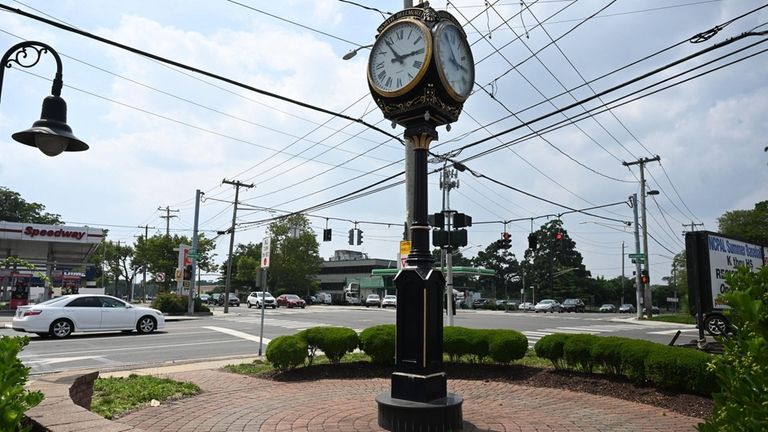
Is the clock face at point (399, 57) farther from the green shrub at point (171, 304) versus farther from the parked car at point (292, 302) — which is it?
the parked car at point (292, 302)

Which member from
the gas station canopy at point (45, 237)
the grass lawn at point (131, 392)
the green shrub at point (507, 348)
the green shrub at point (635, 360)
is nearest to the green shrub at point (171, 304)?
the gas station canopy at point (45, 237)

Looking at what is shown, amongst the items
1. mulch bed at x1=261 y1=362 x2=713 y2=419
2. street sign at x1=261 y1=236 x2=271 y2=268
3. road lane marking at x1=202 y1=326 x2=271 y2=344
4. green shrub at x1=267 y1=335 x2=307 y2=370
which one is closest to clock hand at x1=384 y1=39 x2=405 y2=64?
green shrub at x1=267 y1=335 x2=307 y2=370

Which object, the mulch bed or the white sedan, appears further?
the white sedan

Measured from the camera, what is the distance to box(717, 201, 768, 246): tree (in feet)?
192

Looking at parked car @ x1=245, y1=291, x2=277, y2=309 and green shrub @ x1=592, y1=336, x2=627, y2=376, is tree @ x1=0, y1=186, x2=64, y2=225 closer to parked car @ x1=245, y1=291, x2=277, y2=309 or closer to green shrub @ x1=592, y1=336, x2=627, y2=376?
parked car @ x1=245, y1=291, x2=277, y2=309

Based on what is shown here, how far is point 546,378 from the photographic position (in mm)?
9406

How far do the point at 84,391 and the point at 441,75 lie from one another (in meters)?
5.76

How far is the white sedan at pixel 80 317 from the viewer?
1758cm

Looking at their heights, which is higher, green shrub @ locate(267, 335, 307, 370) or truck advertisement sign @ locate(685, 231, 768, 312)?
truck advertisement sign @ locate(685, 231, 768, 312)

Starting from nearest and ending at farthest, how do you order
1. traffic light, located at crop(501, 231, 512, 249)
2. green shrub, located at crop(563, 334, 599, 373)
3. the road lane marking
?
green shrub, located at crop(563, 334, 599, 373), the road lane marking, traffic light, located at crop(501, 231, 512, 249)

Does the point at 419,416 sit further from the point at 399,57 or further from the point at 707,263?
the point at 707,263

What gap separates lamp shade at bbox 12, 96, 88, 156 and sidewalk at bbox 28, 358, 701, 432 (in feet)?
7.99

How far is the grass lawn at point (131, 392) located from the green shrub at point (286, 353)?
5.34 ft

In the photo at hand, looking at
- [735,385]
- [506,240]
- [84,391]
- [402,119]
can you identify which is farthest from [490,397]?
[506,240]
